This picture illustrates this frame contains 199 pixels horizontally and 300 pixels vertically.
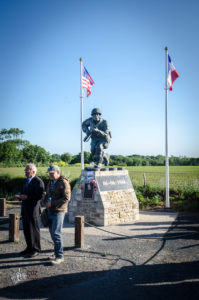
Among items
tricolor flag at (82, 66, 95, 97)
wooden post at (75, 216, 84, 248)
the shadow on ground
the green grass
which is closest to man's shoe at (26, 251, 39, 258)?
wooden post at (75, 216, 84, 248)

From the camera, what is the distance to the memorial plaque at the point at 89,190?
9211mm

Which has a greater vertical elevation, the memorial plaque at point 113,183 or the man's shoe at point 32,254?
the memorial plaque at point 113,183

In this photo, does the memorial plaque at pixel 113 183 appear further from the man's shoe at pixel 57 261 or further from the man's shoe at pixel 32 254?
the man's shoe at pixel 57 261

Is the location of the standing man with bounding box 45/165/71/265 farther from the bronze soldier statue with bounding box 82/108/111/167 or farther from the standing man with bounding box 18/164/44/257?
the bronze soldier statue with bounding box 82/108/111/167

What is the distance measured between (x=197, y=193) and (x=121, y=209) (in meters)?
6.48

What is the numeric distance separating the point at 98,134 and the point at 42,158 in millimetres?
23868

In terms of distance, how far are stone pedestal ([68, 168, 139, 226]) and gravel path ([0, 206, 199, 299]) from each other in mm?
1233

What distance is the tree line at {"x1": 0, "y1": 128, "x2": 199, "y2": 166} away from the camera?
24.8 meters

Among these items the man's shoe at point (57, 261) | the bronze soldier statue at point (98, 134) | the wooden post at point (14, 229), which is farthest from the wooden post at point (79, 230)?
the bronze soldier statue at point (98, 134)

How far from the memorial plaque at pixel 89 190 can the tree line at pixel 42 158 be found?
11.2 meters

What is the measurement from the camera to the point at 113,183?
972 centimetres

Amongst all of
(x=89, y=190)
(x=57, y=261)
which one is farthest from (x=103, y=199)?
(x=57, y=261)

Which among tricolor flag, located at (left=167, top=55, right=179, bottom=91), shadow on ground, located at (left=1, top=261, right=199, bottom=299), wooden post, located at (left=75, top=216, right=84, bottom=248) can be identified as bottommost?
shadow on ground, located at (left=1, top=261, right=199, bottom=299)

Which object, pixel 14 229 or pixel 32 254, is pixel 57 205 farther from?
pixel 14 229
